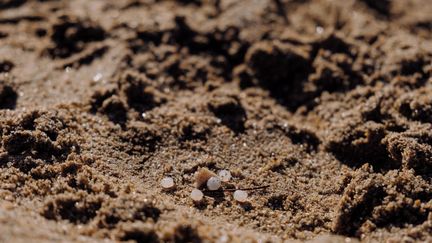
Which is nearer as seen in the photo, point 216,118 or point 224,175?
point 224,175

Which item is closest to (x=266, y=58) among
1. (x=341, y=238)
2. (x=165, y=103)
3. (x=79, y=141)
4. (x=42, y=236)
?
(x=165, y=103)

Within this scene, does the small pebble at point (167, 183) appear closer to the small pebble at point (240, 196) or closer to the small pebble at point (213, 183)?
the small pebble at point (213, 183)

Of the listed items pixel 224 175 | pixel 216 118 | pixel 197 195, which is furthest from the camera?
pixel 216 118

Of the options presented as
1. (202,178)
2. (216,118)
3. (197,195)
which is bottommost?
(197,195)

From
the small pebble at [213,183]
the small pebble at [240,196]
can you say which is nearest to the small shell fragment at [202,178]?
the small pebble at [213,183]

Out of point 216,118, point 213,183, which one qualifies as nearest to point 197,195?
point 213,183

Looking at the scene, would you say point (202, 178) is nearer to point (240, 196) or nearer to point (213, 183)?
point (213, 183)

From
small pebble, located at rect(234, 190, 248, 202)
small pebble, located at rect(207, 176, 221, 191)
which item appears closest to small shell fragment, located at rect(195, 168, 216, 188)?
small pebble, located at rect(207, 176, 221, 191)

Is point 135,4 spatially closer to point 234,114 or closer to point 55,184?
point 234,114

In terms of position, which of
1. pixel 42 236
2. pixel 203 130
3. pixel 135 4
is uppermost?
pixel 135 4
